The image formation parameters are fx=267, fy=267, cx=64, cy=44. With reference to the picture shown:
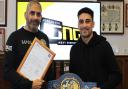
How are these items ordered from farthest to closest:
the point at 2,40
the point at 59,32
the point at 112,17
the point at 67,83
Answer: the point at 112,17 → the point at 2,40 → the point at 59,32 → the point at 67,83

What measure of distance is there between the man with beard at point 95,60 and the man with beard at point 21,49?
36 centimetres

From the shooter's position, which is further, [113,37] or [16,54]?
[113,37]

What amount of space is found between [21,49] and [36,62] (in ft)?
0.57

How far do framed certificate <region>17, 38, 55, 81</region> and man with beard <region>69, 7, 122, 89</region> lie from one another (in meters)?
0.30

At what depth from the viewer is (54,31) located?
418 cm

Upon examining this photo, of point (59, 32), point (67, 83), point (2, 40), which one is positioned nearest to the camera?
point (67, 83)

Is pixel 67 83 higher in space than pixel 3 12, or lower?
lower

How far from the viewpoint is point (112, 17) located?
175 inches

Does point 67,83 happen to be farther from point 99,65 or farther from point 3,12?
point 3,12

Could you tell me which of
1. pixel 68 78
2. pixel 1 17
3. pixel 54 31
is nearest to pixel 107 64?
pixel 68 78

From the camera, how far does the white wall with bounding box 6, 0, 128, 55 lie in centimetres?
435

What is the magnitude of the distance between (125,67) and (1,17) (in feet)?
7.23

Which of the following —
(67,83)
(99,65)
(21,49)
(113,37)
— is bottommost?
(67,83)

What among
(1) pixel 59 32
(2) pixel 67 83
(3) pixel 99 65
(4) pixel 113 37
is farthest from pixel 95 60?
(4) pixel 113 37
